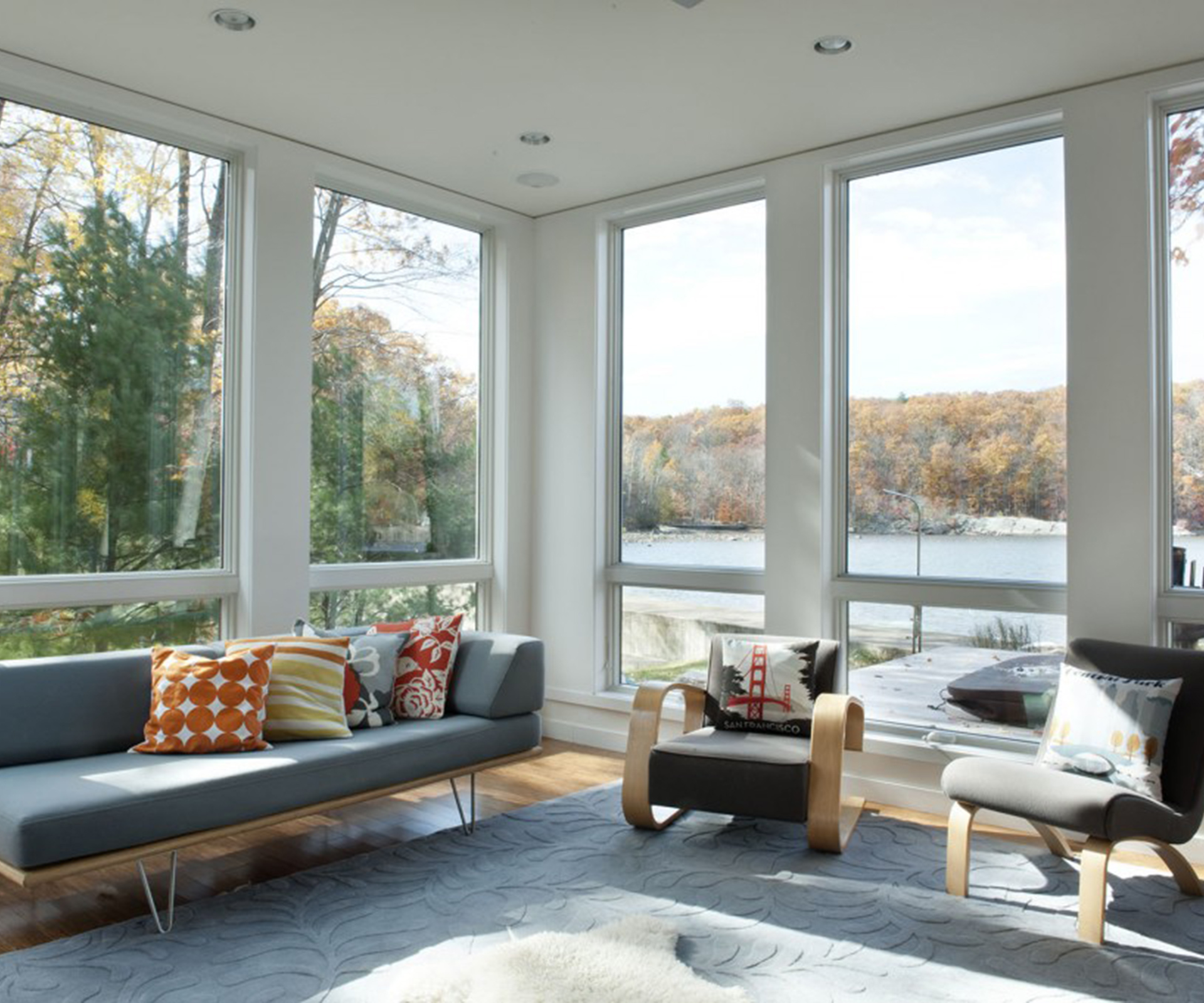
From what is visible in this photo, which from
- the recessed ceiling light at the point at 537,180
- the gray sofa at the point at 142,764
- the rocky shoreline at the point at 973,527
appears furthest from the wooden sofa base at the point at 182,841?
the recessed ceiling light at the point at 537,180

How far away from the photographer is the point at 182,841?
9.74 ft

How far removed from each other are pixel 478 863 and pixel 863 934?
1.38 meters

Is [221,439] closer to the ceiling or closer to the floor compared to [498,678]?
closer to the ceiling

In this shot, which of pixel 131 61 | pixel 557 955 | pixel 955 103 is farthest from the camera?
pixel 955 103

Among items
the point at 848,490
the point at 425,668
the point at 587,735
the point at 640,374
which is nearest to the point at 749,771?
the point at 425,668

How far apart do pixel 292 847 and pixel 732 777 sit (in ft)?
5.62

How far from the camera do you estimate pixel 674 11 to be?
3.49m

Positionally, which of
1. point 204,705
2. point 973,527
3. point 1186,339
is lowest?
point 204,705

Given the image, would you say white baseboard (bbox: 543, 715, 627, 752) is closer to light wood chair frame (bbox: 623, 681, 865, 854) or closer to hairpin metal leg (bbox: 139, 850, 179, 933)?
light wood chair frame (bbox: 623, 681, 865, 854)

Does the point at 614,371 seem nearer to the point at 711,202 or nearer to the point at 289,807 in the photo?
the point at 711,202

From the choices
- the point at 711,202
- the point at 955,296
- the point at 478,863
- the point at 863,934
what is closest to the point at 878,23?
the point at 955,296

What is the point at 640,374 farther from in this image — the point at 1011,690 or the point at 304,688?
the point at 304,688

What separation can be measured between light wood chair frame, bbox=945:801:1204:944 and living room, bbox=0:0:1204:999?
0.08 metres

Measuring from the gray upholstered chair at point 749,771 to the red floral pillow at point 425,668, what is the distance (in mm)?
812
